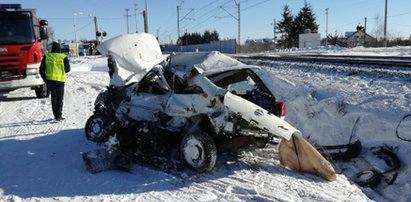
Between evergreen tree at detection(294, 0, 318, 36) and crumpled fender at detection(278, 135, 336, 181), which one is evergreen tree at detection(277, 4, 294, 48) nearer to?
evergreen tree at detection(294, 0, 318, 36)

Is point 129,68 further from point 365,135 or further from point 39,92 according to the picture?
point 39,92

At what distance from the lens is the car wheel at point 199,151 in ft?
20.0

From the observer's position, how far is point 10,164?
271 inches

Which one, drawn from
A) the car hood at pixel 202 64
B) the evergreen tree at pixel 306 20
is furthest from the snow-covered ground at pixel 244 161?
the evergreen tree at pixel 306 20

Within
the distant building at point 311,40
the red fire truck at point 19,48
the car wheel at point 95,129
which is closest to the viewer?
the car wheel at point 95,129

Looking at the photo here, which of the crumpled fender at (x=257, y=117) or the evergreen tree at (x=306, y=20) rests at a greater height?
the evergreen tree at (x=306, y=20)

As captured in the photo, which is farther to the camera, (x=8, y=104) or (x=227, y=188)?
(x=8, y=104)

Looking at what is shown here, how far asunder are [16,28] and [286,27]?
65.6 m

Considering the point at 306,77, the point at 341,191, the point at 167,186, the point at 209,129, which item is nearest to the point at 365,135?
the point at 341,191

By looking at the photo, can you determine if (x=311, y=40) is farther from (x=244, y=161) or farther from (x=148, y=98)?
(x=244, y=161)

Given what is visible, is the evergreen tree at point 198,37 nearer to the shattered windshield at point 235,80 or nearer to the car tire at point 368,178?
the shattered windshield at point 235,80

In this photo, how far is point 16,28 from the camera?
46.7 feet

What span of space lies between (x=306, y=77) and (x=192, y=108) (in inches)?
356

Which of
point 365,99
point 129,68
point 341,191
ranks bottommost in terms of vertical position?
point 341,191
